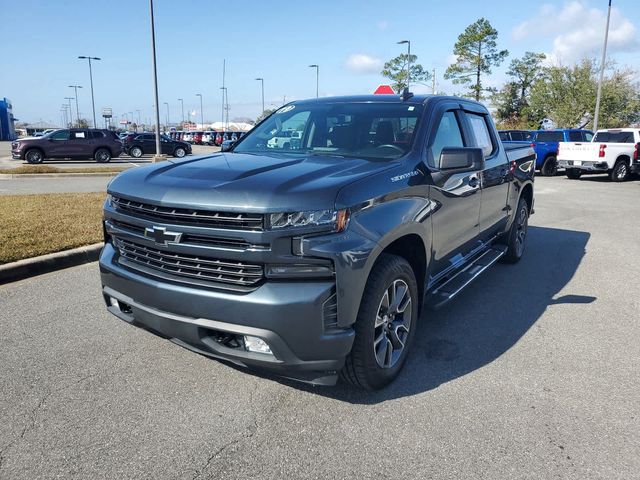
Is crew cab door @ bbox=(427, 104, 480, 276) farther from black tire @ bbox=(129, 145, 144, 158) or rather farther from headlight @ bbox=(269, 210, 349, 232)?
black tire @ bbox=(129, 145, 144, 158)

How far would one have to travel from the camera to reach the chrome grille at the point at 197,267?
2.67 m

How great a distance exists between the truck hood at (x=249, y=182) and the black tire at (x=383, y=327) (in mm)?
609

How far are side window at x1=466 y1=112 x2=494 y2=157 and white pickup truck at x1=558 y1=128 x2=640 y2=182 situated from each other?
15351mm

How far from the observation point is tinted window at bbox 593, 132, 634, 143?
19.1 m

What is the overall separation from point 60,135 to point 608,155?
2397 centimetres

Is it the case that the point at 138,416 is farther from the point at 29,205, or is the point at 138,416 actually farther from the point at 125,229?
the point at 29,205

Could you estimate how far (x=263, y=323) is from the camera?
2578 millimetres

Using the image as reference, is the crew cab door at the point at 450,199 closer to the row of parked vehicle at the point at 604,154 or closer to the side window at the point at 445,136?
the side window at the point at 445,136

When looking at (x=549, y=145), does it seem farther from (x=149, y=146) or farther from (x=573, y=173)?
(x=149, y=146)

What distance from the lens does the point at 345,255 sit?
2654 mm

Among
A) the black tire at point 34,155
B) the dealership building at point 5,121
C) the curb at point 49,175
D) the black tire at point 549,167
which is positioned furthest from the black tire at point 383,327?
the dealership building at point 5,121

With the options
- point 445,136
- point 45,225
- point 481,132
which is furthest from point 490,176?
point 45,225

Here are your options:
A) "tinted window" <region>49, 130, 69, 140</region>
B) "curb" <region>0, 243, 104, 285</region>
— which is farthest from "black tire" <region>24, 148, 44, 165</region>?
"curb" <region>0, 243, 104, 285</region>

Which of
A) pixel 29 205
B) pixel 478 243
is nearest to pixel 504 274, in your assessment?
pixel 478 243
